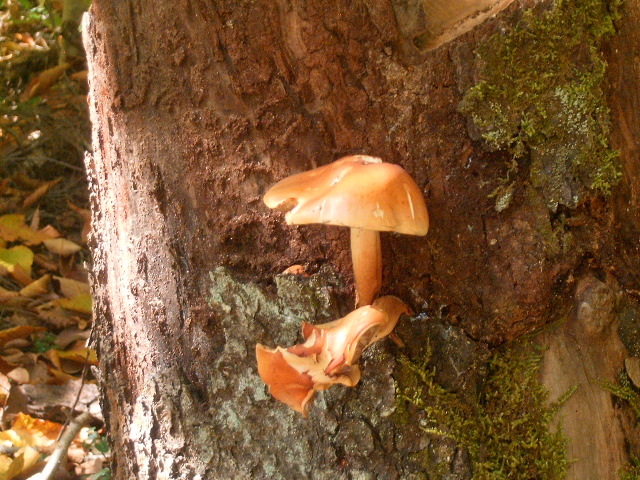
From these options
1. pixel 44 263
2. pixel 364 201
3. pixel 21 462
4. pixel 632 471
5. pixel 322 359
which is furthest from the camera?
pixel 44 263

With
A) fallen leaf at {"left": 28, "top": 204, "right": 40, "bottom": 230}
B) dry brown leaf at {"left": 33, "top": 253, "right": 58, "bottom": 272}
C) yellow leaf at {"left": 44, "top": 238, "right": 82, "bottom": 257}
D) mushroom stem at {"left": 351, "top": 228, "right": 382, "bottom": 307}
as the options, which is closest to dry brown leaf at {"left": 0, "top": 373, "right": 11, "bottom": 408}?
dry brown leaf at {"left": 33, "top": 253, "right": 58, "bottom": 272}

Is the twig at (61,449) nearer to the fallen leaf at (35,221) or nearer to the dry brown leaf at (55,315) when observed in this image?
the dry brown leaf at (55,315)

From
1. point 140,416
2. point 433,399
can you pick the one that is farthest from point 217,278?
point 433,399

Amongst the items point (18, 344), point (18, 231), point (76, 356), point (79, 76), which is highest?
point (79, 76)

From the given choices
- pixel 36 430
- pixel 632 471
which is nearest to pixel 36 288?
pixel 36 430

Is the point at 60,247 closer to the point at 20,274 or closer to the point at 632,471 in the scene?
the point at 20,274

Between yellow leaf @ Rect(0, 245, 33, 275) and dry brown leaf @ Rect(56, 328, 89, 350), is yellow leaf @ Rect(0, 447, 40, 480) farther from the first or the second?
yellow leaf @ Rect(0, 245, 33, 275)
